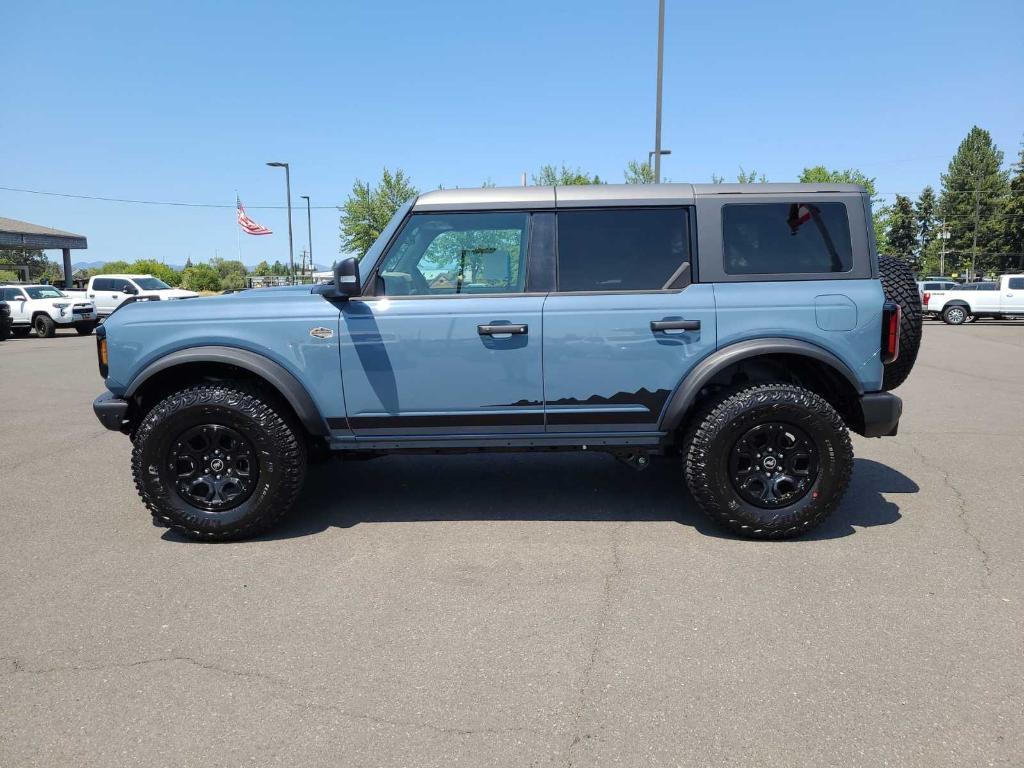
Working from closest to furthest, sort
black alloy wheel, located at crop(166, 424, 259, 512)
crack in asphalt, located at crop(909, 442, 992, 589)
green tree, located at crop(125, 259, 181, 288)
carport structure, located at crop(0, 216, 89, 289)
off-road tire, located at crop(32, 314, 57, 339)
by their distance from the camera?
crack in asphalt, located at crop(909, 442, 992, 589), black alloy wheel, located at crop(166, 424, 259, 512), off-road tire, located at crop(32, 314, 57, 339), carport structure, located at crop(0, 216, 89, 289), green tree, located at crop(125, 259, 181, 288)

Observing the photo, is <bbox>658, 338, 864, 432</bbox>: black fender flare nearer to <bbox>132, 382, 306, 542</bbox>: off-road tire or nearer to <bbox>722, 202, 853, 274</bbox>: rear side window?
<bbox>722, 202, 853, 274</bbox>: rear side window

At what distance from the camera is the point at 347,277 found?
377cm

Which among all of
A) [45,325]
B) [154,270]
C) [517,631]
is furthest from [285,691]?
[154,270]

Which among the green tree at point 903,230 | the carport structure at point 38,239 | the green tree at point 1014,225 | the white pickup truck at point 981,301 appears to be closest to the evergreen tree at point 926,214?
the green tree at point 903,230

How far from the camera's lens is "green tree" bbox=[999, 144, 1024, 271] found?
57644 millimetres

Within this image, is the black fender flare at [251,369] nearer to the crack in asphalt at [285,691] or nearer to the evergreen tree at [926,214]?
the crack in asphalt at [285,691]

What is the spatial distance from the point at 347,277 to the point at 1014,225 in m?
72.5

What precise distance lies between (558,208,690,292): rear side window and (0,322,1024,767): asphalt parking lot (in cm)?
152

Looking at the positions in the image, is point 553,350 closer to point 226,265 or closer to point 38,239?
point 38,239

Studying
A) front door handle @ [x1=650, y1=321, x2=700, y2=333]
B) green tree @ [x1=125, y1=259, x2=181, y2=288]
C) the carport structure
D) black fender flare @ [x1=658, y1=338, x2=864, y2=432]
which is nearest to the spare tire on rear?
black fender flare @ [x1=658, y1=338, x2=864, y2=432]

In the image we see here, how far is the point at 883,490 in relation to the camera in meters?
4.83

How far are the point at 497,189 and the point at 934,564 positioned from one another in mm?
3097

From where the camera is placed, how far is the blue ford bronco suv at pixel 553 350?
3850mm

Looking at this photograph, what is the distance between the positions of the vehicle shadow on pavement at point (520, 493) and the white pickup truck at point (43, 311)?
1942cm
